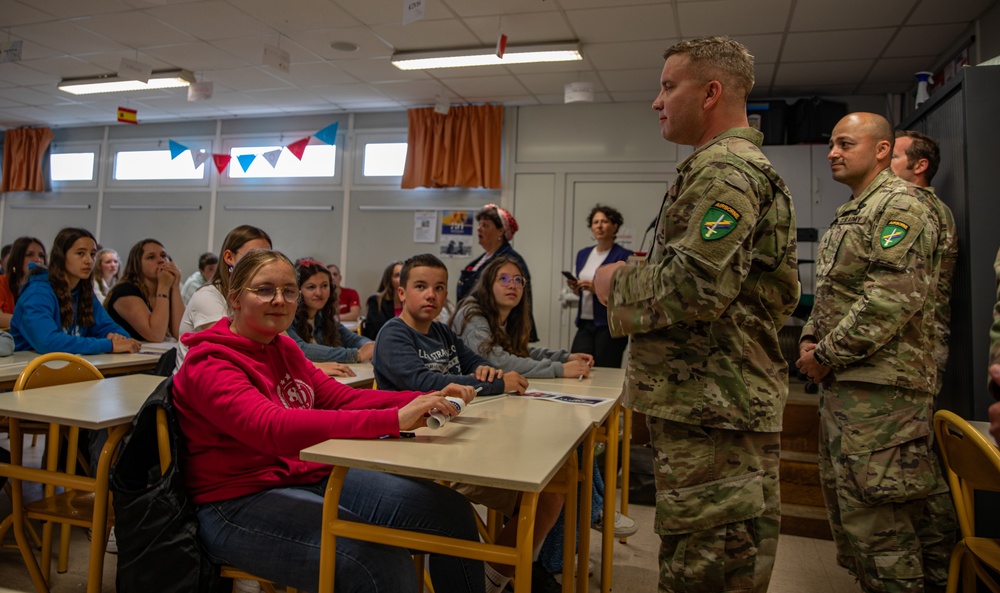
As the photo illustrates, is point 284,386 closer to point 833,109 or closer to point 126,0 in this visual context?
point 126,0

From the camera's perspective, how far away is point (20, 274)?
346cm

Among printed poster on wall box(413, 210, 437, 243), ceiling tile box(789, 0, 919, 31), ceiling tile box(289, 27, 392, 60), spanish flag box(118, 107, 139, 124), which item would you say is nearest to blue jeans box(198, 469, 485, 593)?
ceiling tile box(789, 0, 919, 31)

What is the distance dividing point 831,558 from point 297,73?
5438mm

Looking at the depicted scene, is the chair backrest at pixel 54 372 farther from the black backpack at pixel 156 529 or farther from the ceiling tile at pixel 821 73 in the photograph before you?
the ceiling tile at pixel 821 73

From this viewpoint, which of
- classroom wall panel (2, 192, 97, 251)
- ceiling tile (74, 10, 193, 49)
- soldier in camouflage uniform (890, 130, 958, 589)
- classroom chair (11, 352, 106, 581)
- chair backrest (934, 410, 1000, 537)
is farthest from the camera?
classroom wall panel (2, 192, 97, 251)

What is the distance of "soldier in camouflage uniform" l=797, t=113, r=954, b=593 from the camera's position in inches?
78.4

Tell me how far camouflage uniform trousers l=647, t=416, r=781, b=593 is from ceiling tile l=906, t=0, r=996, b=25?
12.9ft

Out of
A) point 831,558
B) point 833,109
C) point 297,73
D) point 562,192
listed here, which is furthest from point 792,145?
point 297,73

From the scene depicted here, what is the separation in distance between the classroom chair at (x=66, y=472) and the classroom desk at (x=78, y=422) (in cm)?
3

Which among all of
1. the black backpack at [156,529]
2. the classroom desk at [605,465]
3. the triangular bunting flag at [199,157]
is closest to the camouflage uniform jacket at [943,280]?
the classroom desk at [605,465]

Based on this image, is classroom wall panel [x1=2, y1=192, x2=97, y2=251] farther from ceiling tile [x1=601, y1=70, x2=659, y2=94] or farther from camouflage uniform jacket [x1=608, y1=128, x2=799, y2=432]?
camouflage uniform jacket [x1=608, y1=128, x2=799, y2=432]

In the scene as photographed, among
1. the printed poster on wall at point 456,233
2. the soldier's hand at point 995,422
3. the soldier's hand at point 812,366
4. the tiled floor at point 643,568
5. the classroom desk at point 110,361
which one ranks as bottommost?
the tiled floor at point 643,568

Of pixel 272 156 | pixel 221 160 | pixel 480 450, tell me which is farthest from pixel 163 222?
pixel 480 450

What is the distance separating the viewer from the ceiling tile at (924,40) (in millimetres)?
4258
